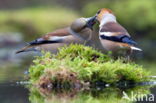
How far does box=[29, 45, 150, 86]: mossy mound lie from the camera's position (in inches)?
429

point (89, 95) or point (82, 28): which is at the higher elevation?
point (82, 28)

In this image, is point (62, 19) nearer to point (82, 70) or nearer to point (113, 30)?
point (113, 30)

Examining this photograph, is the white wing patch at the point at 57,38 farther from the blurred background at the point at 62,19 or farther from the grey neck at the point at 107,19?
the blurred background at the point at 62,19

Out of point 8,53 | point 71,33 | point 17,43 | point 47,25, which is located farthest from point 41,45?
point 47,25

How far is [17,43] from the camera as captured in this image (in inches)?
1361

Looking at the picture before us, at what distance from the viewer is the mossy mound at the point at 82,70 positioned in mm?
10906

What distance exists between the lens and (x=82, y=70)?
11.0 metres

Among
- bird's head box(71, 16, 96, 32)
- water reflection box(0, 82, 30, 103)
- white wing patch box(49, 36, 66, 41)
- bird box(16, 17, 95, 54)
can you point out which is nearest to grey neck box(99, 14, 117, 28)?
bird box(16, 17, 95, 54)

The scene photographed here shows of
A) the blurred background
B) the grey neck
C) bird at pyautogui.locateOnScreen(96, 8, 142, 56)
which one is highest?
the blurred background

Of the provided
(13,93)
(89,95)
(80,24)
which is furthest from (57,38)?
(89,95)

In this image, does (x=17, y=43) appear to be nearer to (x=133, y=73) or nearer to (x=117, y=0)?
(x=117, y=0)

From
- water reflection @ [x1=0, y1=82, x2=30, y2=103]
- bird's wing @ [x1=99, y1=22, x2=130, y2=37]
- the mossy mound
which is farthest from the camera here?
bird's wing @ [x1=99, y1=22, x2=130, y2=37]

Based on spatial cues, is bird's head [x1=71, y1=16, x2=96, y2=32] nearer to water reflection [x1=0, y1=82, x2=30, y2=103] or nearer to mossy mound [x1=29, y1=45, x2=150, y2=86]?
mossy mound [x1=29, y1=45, x2=150, y2=86]

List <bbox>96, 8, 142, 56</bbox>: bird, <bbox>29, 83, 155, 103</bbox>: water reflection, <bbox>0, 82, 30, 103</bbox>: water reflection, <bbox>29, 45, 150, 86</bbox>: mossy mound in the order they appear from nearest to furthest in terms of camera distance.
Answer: <bbox>29, 83, 155, 103</bbox>: water reflection
<bbox>0, 82, 30, 103</bbox>: water reflection
<bbox>29, 45, 150, 86</bbox>: mossy mound
<bbox>96, 8, 142, 56</bbox>: bird
